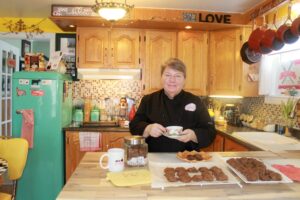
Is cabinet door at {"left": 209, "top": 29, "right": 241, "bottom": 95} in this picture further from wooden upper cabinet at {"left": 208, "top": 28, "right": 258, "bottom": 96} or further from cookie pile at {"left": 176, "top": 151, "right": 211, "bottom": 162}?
cookie pile at {"left": 176, "top": 151, "right": 211, "bottom": 162}

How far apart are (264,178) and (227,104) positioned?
259 centimetres

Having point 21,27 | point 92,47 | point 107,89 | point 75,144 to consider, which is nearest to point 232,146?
point 75,144

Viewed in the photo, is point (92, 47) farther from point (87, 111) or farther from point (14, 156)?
point (14, 156)

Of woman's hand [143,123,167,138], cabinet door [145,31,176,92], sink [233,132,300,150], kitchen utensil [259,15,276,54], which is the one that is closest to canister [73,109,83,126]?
cabinet door [145,31,176,92]

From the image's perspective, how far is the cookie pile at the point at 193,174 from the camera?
46.1 inches

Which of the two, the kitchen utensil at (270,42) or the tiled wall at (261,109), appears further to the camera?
the tiled wall at (261,109)

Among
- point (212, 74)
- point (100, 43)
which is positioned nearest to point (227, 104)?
point (212, 74)

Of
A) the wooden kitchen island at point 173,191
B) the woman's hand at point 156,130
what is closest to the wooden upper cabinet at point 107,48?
the woman's hand at point 156,130

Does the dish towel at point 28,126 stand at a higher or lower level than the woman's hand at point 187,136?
lower

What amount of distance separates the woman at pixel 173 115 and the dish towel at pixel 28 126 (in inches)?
60.7

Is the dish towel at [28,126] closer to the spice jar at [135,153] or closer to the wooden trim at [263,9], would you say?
the spice jar at [135,153]

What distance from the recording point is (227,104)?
146 inches

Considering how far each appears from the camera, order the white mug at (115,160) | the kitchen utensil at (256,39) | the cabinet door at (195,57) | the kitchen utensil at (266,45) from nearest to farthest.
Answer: the white mug at (115,160), the kitchen utensil at (266,45), the kitchen utensil at (256,39), the cabinet door at (195,57)

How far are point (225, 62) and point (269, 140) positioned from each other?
3.95ft
